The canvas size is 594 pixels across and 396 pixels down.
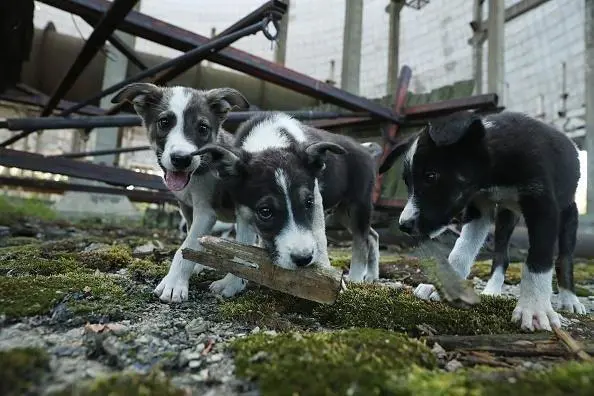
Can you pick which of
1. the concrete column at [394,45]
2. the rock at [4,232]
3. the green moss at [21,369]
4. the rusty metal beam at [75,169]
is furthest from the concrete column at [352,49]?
the green moss at [21,369]

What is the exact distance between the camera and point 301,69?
18.3 metres

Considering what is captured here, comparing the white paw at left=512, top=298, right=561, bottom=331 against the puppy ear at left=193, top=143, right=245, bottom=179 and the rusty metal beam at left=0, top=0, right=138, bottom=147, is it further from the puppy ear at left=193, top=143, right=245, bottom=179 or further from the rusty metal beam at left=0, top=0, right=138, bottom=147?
the rusty metal beam at left=0, top=0, right=138, bottom=147

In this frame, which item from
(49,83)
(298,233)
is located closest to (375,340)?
(298,233)

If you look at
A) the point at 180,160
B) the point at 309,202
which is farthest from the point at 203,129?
the point at 309,202

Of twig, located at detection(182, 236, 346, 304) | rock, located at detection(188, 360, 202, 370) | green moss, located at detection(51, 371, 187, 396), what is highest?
twig, located at detection(182, 236, 346, 304)

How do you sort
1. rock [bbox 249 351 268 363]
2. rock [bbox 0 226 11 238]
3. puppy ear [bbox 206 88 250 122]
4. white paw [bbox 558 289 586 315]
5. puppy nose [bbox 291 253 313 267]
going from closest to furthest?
rock [bbox 249 351 268 363] → puppy nose [bbox 291 253 313 267] → white paw [bbox 558 289 586 315] → puppy ear [bbox 206 88 250 122] → rock [bbox 0 226 11 238]

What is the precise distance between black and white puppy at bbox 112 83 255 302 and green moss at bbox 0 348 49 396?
1257mm

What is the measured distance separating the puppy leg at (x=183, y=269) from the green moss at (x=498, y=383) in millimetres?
1722

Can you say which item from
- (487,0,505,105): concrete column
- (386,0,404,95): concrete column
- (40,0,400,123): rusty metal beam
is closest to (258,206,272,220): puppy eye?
(40,0,400,123): rusty metal beam

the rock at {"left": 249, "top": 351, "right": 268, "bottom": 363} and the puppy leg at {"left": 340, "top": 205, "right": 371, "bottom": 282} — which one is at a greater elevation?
the puppy leg at {"left": 340, "top": 205, "right": 371, "bottom": 282}

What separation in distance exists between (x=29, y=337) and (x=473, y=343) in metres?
1.90

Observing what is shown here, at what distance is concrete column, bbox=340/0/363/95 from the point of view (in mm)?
11422

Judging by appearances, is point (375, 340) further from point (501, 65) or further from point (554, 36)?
point (554, 36)

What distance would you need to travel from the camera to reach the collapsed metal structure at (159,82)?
13.0 feet
